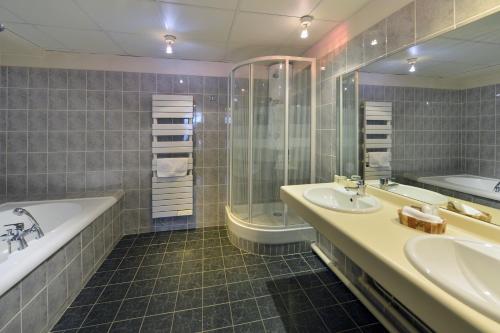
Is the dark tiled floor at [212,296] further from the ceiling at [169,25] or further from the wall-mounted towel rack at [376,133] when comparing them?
the ceiling at [169,25]

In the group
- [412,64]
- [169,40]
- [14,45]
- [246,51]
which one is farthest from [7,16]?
[412,64]

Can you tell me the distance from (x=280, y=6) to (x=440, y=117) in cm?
130

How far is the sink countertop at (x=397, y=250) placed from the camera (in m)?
0.57

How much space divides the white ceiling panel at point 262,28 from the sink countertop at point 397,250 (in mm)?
1469

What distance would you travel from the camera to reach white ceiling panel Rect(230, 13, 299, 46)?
6.06ft

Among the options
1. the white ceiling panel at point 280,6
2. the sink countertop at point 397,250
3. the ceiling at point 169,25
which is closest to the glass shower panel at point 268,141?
the ceiling at point 169,25

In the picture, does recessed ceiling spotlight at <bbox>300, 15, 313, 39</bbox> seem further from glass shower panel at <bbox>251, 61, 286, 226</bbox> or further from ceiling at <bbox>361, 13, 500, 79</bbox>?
ceiling at <bbox>361, 13, 500, 79</bbox>

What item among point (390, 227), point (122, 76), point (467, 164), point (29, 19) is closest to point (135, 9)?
point (29, 19)

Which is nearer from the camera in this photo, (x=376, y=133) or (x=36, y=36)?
(x=376, y=133)

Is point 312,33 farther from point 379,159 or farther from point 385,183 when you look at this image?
point 385,183

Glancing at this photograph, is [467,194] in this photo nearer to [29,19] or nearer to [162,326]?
[162,326]

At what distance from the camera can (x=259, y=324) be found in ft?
4.86

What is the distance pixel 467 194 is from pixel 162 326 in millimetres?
1926

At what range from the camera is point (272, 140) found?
2.46 meters
